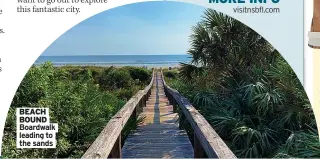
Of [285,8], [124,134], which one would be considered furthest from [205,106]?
[285,8]

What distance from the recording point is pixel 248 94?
4.29 metres

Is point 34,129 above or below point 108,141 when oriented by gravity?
above

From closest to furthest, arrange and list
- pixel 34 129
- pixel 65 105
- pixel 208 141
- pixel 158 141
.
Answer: pixel 34 129 < pixel 208 141 < pixel 65 105 < pixel 158 141

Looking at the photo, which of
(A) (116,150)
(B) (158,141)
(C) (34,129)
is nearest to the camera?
(C) (34,129)

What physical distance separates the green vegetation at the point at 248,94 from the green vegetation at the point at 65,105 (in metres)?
1.00

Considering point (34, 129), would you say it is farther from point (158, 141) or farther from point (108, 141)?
point (158, 141)

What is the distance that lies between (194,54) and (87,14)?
283 centimetres

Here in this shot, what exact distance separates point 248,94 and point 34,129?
229 cm

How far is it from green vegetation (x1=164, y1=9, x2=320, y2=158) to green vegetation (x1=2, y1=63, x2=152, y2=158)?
100 cm

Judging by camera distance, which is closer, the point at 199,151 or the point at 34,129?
the point at 34,129

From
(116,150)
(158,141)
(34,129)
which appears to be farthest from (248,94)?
(34,129)

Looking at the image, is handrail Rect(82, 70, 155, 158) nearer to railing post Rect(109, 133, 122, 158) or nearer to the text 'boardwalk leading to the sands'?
railing post Rect(109, 133, 122, 158)

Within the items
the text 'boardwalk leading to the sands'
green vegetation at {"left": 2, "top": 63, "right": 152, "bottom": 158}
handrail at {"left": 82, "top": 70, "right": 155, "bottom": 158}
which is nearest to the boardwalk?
green vegetation at {"left": 2, "top": 63, "right": 152, "bottom": 158}

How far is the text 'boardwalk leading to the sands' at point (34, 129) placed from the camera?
8.32 feet
